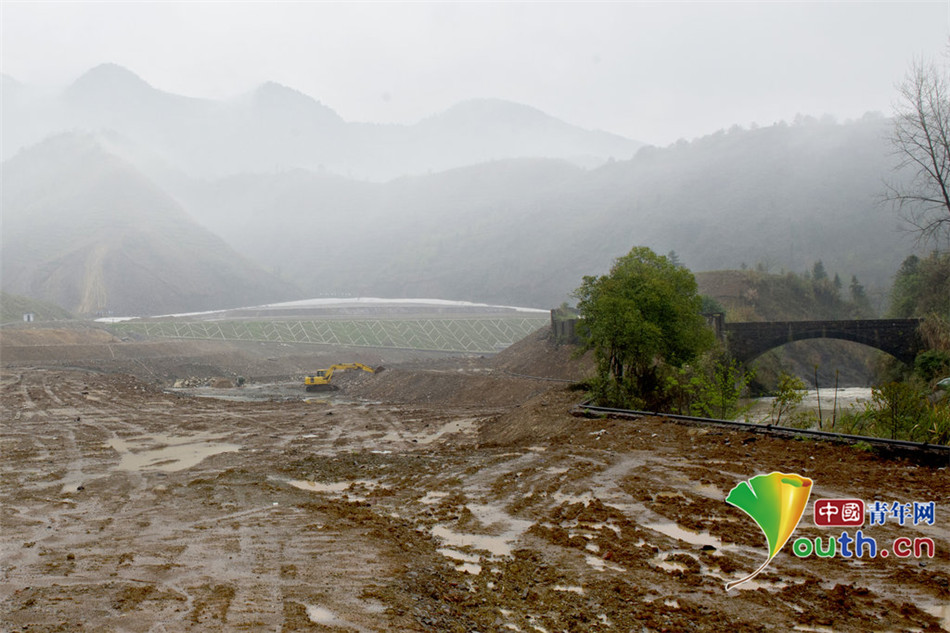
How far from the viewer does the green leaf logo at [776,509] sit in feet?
30.8

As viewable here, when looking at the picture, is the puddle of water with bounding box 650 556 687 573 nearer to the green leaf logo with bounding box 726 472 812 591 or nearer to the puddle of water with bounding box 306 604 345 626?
the green leaf logo with bounding box 726 472 812 591

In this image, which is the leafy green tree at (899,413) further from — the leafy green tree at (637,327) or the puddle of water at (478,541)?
the puddle of water at (478,541)

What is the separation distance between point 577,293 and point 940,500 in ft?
57.8

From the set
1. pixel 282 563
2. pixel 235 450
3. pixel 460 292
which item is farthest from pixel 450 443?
pixel 460 292

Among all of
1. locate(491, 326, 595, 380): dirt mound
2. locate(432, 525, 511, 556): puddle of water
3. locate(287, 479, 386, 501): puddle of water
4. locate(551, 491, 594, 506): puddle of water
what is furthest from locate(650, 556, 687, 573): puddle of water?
locate(491, 326, 595, 380): dirt mound

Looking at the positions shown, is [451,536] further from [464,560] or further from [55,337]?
[55,337]

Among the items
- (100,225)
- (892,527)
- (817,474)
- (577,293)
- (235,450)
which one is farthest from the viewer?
(100,225)

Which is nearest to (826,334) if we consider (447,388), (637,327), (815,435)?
(447,388)

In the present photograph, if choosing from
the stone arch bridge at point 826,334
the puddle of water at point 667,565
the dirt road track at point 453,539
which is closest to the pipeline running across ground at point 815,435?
the dirt road track at point 453,539

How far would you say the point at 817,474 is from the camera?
13891 mm

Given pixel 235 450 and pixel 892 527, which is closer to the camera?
pixel 892 527

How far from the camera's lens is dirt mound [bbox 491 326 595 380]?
46.0m

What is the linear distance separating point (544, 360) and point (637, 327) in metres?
27.0

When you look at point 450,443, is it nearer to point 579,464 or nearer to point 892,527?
point 579,464
